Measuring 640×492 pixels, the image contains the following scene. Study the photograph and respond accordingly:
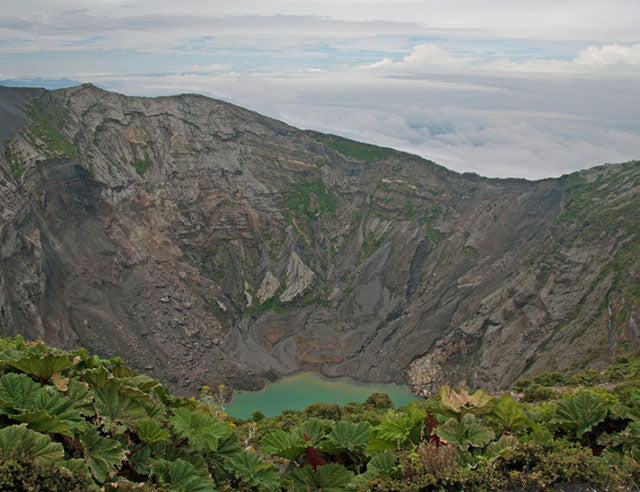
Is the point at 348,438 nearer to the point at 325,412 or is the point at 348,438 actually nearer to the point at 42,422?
the point at 42,422

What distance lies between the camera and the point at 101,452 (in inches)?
250

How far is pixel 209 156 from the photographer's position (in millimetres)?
57406

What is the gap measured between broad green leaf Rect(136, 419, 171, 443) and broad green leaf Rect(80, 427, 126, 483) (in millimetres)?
449

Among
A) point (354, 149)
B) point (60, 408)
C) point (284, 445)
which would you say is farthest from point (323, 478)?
point (354, 149)

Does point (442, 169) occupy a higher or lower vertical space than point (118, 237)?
higher

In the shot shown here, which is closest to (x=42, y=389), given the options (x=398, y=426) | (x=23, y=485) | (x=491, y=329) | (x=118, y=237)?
(x=23, y=485)

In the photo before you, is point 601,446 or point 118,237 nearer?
point 601,446

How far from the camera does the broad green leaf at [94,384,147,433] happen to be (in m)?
6.95

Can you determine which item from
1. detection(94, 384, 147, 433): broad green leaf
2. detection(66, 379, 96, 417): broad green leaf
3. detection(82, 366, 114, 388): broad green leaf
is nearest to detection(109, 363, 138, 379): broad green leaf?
detection(82, 366, 114, 388): broad green leaf

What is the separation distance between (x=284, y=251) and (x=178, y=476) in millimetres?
49259

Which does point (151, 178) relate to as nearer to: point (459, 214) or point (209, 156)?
point (209, 156)

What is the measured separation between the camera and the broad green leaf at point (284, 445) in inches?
296

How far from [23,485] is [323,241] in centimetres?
5455

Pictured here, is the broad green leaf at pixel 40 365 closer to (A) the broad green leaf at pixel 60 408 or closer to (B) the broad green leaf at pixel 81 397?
(B) the broad green leaf at pixel 81 397
